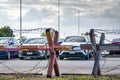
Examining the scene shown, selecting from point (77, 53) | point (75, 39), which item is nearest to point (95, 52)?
point (77, 53)

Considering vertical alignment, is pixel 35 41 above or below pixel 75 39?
below

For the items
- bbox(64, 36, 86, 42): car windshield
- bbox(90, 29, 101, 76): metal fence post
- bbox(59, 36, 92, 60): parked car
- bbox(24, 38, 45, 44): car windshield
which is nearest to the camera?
bbox(90, 29, 101, 76): metal fence post

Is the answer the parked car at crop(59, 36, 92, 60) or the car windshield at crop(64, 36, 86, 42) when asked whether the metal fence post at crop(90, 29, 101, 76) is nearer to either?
the parked car at crop(59, 36, 92, 60)

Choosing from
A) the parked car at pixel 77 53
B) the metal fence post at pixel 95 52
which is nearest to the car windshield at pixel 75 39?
the parked car at pixel 77 53

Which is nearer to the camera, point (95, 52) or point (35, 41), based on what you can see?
point (95, 52)

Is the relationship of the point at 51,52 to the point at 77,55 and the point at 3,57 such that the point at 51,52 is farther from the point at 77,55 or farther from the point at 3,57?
the point at 3,57

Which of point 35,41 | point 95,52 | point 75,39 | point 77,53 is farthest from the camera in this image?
point 35,41

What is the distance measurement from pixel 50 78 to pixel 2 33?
5750cm

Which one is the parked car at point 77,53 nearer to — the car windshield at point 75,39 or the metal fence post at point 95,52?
the car windshield at point 75,39

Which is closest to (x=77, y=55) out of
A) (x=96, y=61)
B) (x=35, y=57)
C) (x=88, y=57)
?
(x=88, y=57)

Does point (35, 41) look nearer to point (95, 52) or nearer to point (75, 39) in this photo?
point (75, 39)

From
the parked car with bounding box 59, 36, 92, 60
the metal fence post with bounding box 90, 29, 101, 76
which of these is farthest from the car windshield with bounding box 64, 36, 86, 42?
the metal fence post with bounding box 90, 29, 101, 76

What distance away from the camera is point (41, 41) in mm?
25859

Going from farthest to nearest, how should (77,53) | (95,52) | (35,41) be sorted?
1. (35,41)
2. (77,53)
3. (95,52)
